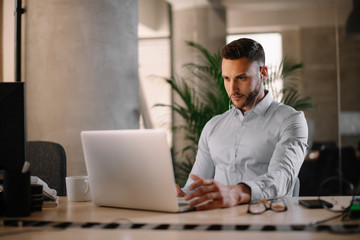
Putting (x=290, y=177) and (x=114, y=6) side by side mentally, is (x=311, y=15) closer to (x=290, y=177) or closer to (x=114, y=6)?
(x=114, y=6)

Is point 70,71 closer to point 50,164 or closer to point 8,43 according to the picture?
point 8,43

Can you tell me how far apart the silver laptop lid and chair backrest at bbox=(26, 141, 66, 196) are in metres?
0.70

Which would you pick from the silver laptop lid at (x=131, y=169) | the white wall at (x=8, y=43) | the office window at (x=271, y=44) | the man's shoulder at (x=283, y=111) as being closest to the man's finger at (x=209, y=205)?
the silver laptop lid at (x=131, y=169)

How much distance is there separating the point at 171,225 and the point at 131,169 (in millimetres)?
284

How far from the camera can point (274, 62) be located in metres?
4.77

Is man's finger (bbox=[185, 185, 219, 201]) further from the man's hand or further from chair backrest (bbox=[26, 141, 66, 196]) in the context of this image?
chair backrest (bbox=[26, 141, 66, 196])

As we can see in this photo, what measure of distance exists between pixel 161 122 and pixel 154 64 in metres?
0.70

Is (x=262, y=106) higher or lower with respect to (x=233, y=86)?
lower

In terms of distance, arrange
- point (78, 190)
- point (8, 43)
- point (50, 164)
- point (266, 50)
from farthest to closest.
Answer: point (266, 50), point (8, 43), point (50, 164), point (78, 190)

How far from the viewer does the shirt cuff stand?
1638 mm

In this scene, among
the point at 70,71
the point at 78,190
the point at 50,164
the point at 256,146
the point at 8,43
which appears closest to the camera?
the point at 78,190

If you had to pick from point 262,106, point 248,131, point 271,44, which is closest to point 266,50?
point 271,44

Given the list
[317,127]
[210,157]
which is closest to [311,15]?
[317,127]

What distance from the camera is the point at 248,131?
2268 millimetres
